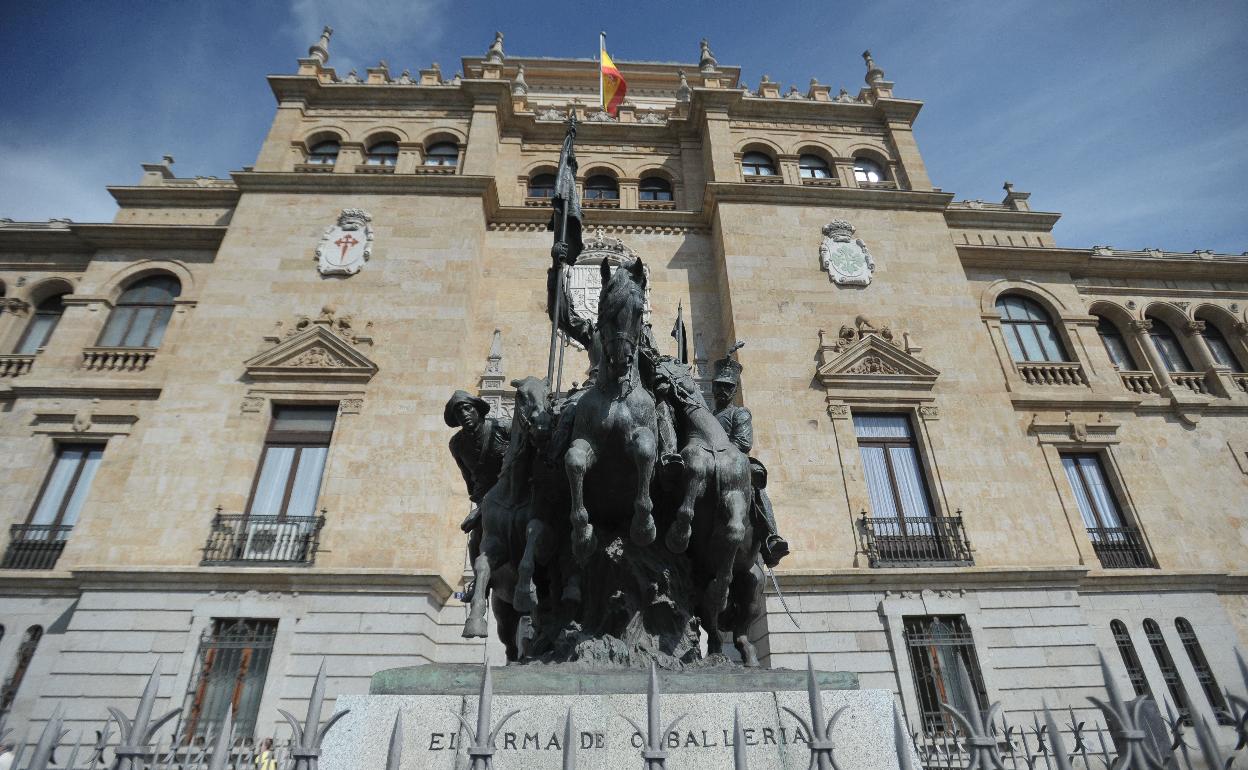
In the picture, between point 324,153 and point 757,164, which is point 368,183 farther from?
point 757,164

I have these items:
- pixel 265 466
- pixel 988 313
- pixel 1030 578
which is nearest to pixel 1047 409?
pixel 988 313

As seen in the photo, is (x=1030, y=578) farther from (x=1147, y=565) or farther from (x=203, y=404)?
(x=203, y=404)

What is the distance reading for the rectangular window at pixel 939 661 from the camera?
475 inches

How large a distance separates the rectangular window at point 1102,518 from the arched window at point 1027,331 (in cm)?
298

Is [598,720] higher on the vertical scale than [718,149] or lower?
lower

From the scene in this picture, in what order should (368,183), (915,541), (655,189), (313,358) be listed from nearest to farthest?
(915,541)
(313,358)
(368,183)
(655,189)

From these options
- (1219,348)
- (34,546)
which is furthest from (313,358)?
(1219,348)

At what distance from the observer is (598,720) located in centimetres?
375

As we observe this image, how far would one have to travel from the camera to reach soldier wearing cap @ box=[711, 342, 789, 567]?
529 centimetres

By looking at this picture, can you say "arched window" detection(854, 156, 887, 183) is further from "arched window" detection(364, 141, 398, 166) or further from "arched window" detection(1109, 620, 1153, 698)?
"arched window" detection(364, 141, 398, 166)

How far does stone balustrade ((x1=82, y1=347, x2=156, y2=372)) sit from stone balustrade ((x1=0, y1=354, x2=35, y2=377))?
5.60 ft

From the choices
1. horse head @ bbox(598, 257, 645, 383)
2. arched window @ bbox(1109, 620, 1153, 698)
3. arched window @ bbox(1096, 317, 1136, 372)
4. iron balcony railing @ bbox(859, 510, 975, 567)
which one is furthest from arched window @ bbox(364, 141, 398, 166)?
arched window @ bbox(1109, 620, 1153, 698)

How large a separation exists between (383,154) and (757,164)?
11559mm

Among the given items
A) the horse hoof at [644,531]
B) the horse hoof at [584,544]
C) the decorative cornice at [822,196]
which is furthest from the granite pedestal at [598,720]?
the decorative cornice at [822,196]
